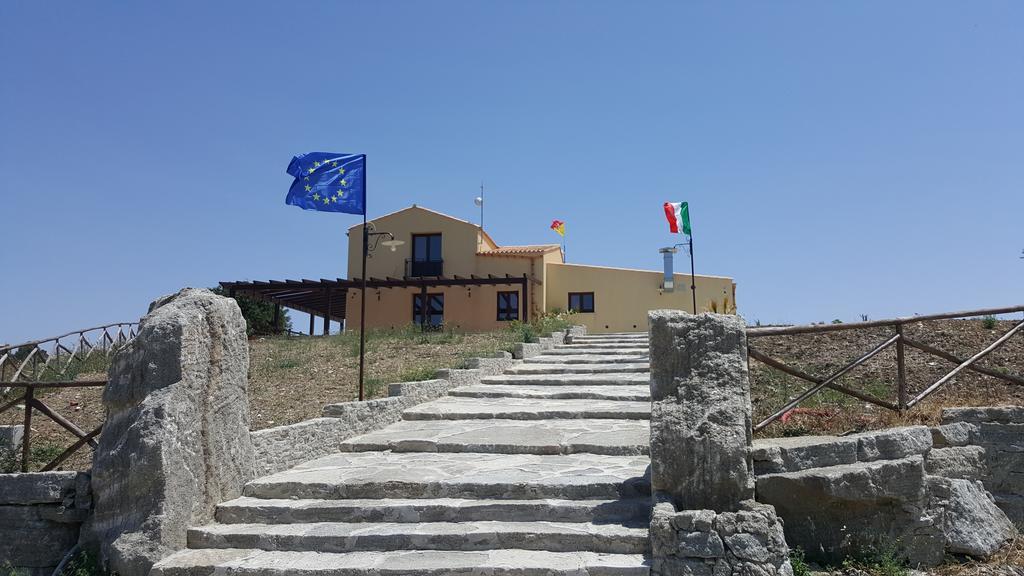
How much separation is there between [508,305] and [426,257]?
3703mm

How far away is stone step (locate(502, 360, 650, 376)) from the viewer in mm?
12320

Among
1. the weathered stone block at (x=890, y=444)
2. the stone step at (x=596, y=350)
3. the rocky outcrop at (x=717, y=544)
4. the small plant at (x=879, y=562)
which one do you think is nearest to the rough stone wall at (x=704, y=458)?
the rocky outcrop at (x=717, y=544)

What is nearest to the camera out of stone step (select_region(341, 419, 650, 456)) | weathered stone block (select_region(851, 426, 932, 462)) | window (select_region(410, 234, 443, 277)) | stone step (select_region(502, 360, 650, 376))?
weathered stone block (select_region(851, 426, 932, 462))

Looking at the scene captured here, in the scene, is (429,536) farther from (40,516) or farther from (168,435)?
(40,516)

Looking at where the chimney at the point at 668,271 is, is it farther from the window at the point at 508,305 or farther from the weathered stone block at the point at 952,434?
the weathered stone block at the point at 952,434

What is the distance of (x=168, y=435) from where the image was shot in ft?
17.3

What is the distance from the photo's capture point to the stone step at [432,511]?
530cm

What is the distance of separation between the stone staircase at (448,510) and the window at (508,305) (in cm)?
1691

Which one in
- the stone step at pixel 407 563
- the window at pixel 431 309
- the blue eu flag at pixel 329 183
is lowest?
the stone step at pixel 407 563

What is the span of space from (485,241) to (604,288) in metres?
5.32

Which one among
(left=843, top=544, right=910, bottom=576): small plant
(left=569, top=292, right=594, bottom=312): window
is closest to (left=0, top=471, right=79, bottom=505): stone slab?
(left=843, top=544, right=910, bottom=576): small plant

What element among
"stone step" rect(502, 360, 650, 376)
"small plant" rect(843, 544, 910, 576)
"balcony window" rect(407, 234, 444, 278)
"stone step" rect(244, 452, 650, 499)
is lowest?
"small plant" rect(843, 544, 910, 576)

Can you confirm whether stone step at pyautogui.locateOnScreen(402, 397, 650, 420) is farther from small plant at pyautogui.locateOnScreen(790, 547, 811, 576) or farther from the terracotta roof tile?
the terracotta roof tile

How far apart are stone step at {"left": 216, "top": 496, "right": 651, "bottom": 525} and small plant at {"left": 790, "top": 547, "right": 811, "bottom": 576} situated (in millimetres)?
1033
